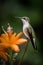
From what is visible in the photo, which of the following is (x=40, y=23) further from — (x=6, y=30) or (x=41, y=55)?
(x=6, y=30)

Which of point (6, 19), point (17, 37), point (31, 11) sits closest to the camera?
point (17, 37)

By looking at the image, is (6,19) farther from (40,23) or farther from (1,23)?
(40,23)

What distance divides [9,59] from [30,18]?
203mm

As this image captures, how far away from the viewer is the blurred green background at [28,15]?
1699 mm

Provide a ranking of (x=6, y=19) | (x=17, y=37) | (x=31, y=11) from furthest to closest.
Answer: (x=31, y=11), (x=6, y=19), (x=17, y=37)

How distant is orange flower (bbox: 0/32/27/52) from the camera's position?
63.8 inches

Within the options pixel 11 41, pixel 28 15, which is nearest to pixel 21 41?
pixel 11 41

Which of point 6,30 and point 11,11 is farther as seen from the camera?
point 11,11

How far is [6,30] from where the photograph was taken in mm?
1667

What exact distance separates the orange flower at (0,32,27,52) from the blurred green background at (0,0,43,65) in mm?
35

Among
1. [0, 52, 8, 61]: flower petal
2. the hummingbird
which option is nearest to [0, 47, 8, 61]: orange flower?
[0, 52, 8, 61]: flower petal

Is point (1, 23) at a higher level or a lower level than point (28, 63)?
higher

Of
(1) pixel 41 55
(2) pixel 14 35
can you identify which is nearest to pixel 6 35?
(2) pixel 14 35

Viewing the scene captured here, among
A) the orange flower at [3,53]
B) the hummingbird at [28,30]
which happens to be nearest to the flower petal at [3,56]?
the orange flower at [3,53]
